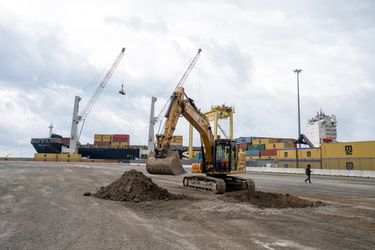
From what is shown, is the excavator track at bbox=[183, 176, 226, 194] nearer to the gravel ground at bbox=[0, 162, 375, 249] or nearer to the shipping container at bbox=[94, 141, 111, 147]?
the gravel ground at bbox=[0, 162, 375, 249]

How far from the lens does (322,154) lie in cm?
4241

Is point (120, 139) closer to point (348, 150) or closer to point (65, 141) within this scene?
point (65, 141)

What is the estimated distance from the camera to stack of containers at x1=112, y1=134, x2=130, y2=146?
92.1m

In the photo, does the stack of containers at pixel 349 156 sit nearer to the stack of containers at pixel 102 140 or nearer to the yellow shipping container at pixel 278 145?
the yellow shipping container at pixel 278 145

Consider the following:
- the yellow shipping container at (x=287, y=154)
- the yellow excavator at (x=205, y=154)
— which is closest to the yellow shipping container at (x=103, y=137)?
the yellow shipping container at (x=287, y=154)

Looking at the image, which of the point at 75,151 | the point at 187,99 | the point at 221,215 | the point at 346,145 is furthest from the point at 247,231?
the point at 75,151

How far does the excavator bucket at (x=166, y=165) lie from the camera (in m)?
12.0

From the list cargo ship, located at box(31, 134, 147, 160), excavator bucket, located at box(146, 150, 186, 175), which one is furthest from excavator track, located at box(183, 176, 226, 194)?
cargo ship, located at box(31, 134, 147, 160)

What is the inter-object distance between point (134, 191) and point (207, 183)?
4863 millimetres

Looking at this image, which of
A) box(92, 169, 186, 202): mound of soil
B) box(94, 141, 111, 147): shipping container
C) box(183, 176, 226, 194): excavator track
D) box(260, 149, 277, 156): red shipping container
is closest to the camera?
box(92, 169, 186, 202): mound of soil

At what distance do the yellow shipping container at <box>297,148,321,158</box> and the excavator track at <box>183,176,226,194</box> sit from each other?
109 ft

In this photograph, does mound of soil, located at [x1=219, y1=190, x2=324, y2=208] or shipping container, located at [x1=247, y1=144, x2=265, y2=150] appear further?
shipping container, located at [x1=247, y1=144, x2=265, y2=150]

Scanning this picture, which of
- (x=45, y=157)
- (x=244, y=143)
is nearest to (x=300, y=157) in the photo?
(x=244, y=143)

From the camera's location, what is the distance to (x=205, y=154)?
631 inches
